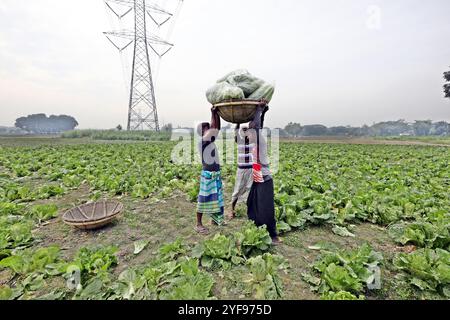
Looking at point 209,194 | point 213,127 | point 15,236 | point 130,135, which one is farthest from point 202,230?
point 130,135

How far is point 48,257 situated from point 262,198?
289 centimetres

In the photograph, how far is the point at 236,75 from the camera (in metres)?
3.13

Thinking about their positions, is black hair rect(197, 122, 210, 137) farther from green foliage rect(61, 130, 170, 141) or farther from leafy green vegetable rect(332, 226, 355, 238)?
green foliage rect(61, 130, 170, 141)

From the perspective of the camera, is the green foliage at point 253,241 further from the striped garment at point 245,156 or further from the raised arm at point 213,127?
the raised arm at point 213,127

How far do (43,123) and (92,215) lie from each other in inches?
4993

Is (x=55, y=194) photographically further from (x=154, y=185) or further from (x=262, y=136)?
(x=262, y=136)

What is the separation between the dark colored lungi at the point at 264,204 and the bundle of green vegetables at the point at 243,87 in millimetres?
1240

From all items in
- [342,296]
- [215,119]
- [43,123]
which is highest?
[43,123]

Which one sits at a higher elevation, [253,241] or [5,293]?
[253,241]

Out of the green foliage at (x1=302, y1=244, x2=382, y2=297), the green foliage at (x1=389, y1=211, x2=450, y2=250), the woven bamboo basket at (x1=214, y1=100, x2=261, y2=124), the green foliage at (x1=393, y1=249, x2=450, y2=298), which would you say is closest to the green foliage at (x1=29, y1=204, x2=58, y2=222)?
the woven bamboo basket at (x1=214, y1=100, x2=261, y2=124)

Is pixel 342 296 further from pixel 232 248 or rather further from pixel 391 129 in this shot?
pixel 391 129

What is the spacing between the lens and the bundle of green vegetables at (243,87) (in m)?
3.01

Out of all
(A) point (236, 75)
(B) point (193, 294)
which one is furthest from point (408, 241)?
(A) point (236, 75)

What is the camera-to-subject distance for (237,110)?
10.1ft
